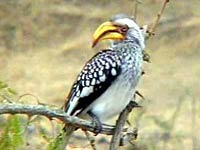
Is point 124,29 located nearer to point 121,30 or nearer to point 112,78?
point 121,30

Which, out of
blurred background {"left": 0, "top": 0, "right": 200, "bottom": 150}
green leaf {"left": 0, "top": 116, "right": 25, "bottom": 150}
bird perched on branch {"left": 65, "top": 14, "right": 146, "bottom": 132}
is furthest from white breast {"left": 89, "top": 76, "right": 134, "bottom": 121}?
blurred background {"left": 0, "top": 0, "right": 200, "bottom": 150}

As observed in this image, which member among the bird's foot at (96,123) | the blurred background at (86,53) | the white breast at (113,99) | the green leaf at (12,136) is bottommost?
the green leaf at (12,136)

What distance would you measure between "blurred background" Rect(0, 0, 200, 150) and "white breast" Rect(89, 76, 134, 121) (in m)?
2.20

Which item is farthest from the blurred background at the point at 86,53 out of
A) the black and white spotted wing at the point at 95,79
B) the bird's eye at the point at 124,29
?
the bird's eye at the point at 124,29

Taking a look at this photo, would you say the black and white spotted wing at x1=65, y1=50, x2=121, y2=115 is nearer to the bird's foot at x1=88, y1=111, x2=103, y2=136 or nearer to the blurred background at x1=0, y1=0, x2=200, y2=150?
the bird's foot at x1=88, y1=111, x2=103, y2=136

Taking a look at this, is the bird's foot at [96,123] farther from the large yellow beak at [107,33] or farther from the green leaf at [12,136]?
the green leaf at [12,136]

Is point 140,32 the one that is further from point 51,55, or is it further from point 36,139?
point 51,55

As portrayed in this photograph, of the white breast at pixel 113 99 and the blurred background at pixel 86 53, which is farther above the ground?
the blurred background at pixel 86 53

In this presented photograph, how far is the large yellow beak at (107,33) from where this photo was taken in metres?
2.21

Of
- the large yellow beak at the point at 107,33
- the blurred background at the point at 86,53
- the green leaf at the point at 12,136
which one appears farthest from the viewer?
the blurred background at the point at 86,53

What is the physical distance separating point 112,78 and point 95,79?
5cm

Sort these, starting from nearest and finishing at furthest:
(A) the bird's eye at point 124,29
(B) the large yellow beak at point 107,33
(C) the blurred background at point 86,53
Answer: (B) the large yellow beak at point 107,33, (A) the bird's eye at point 124,29, (C) the blurred background at point 86,53

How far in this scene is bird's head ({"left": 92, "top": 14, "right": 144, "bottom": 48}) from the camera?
90.4 inches

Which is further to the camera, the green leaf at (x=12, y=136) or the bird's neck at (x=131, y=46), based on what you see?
the bird's neck at (x=131, y=46)
